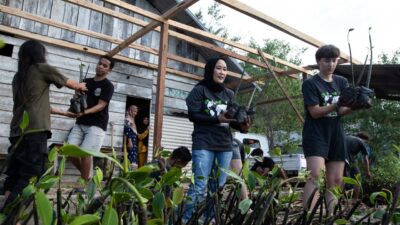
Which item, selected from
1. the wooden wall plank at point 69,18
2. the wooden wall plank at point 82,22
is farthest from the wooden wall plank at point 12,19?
the wooden wall plank at point 82,22

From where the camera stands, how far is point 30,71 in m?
3.18

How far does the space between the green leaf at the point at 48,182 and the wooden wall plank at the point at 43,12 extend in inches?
298

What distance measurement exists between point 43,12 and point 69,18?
0.52m

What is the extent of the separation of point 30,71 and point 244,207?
2873mm

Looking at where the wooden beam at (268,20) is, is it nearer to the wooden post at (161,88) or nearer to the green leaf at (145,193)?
the wooden post at (161,88)

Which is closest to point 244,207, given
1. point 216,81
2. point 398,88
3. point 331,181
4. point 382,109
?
point 331,181

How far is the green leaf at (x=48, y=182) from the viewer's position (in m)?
0.61

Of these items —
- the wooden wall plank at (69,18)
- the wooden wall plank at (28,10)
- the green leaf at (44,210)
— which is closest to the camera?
the green leaf at (44,210)

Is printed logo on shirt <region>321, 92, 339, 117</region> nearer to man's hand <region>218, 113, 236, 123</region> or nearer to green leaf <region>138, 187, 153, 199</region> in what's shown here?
man's hand <region>218, 113, 236, 123</region>

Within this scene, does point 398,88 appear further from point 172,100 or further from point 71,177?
point 71,177

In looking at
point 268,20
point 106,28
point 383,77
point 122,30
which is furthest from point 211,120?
point 122,30

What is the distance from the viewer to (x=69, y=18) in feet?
25.9

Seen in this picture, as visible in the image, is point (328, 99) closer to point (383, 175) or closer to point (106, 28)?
point (383, 175)

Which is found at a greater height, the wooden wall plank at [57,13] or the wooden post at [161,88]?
the wooden wall plank at [57,13]
